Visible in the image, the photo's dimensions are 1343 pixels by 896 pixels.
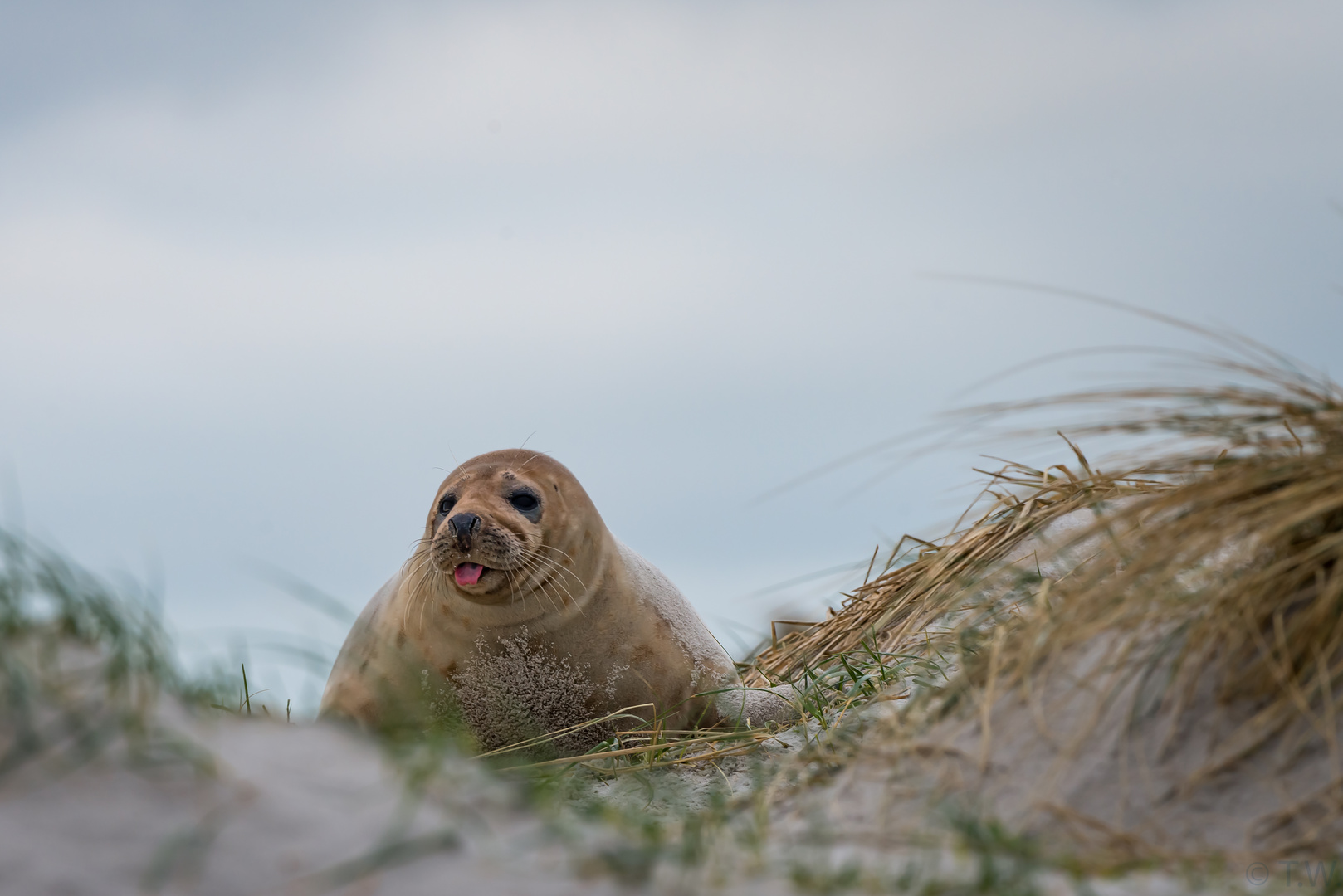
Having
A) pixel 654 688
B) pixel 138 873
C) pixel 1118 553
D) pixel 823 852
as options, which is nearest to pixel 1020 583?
pixel 1118 553

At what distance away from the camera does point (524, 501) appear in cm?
483

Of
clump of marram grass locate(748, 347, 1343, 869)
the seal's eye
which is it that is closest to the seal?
the seal's eye

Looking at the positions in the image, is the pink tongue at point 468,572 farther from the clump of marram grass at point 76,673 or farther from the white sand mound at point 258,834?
the white sand mound at point 258,834

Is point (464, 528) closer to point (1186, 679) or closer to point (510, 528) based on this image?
point (510, 528)

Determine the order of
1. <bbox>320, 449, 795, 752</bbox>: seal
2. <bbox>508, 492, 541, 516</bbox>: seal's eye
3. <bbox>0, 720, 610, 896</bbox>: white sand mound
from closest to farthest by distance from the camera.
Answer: <bbox>0, 720, 610, 896</bbox>: white sand mound, <bbox>320, 449, 795, 752</bbox>: seal, <bbox>508, 492, 541, 516</bbox>: seal's eye

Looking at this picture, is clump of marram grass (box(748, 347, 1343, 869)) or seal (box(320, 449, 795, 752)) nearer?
clump of marram grass (box(748, 347, 1343, 869))

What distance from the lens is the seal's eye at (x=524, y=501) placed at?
482 cm

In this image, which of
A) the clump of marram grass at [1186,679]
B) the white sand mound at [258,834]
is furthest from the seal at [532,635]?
the white sand mound at [258,834]

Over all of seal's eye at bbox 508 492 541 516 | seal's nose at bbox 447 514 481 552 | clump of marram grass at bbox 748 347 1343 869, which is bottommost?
clump of marram grass at bbox 748 347 1343 869

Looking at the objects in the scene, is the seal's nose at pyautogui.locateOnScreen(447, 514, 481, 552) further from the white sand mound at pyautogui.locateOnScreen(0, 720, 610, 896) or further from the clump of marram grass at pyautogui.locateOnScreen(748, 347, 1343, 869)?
the white sand mound at pyautogui.locateOnScreen(0, 720, 610, 896)

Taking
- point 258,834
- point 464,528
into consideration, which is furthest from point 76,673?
point 464,528

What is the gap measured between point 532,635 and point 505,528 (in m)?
0.48

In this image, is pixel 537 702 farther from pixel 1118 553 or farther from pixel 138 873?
pixel 138 873

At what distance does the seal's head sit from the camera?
4574 mm
